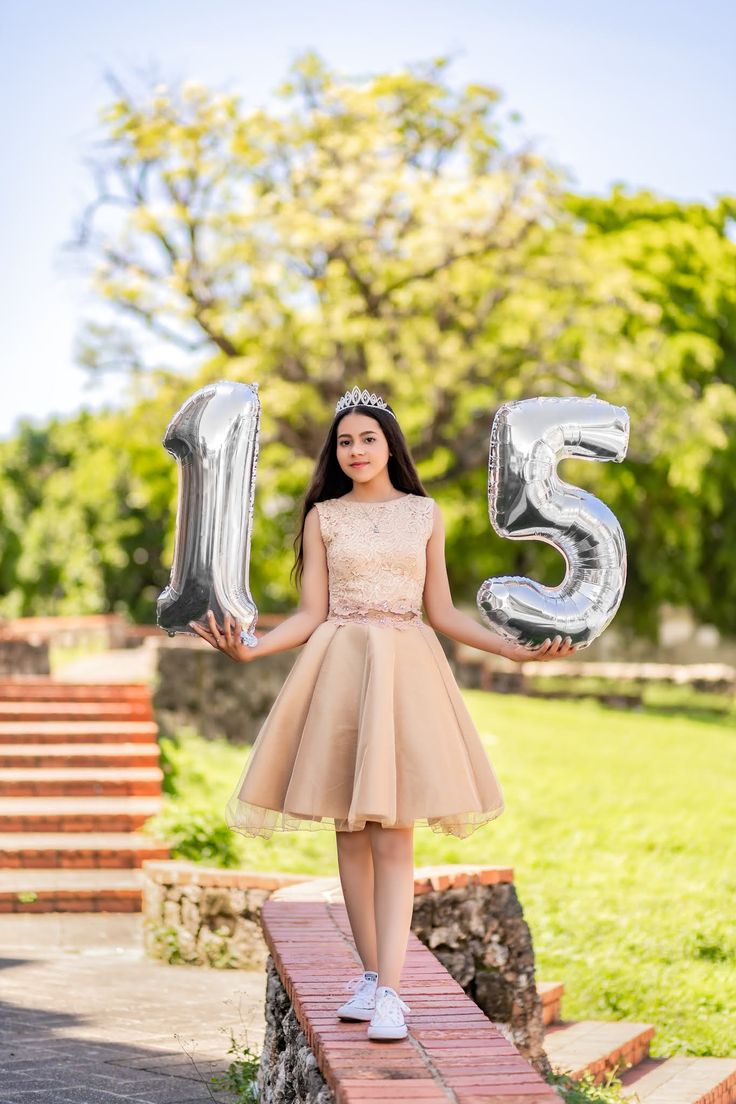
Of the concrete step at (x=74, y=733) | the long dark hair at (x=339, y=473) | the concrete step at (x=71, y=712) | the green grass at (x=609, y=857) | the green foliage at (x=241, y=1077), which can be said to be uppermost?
the long dark hair at (x=339, y=473)

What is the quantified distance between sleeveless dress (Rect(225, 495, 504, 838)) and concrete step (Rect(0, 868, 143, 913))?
453cm

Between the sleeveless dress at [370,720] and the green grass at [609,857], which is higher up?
the sleeveless dress at [370,720]

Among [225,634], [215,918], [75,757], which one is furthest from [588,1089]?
[75,757]

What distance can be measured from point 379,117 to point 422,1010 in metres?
15.6

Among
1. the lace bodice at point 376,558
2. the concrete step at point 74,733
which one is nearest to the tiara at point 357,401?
the lace bodice at point 376,558

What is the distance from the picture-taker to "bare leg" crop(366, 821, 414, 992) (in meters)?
4.02

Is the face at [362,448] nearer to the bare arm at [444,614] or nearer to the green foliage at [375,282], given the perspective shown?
the bare arm at [444,614]

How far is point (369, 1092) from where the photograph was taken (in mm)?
3355

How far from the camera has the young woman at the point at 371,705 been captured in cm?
400

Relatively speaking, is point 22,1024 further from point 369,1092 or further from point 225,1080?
point 369,1092

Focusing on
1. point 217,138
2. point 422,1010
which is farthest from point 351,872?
point 217,138

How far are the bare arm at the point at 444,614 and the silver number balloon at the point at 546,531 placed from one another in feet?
0.24

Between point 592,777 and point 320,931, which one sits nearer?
point 320,931

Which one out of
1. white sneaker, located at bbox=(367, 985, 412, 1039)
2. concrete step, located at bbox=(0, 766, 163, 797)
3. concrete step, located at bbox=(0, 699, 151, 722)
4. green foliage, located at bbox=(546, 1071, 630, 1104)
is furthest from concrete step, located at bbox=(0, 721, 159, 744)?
white sneaker, located at bbox=(367, 985, 412, 1039)
